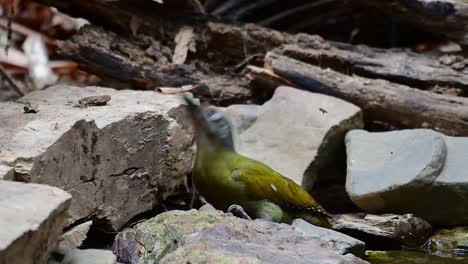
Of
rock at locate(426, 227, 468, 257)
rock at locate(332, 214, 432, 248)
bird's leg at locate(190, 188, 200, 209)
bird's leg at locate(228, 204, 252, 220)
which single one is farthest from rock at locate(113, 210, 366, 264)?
rock at locate(426, 227, 468, 257)

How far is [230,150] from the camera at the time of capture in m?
3.28

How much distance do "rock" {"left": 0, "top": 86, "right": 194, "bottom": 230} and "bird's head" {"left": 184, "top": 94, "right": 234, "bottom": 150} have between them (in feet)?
0.54

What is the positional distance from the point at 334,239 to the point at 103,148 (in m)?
1.10

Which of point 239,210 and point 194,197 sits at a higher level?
point 239,210

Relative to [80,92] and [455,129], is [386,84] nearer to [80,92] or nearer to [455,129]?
[455,129]

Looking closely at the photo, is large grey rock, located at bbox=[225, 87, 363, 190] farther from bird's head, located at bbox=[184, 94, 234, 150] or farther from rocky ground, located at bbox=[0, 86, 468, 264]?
bird's head, located at bbox=[184, 94, 234, 150]

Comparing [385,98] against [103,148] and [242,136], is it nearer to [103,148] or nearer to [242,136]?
[242,136]

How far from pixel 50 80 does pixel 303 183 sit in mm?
3315

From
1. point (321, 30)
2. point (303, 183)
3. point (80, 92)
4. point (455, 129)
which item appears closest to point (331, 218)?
point (303, 183)

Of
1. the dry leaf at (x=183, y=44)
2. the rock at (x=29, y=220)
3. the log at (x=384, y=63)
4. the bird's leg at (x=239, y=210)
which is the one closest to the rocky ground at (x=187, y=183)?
the rock at (x=29, y=220)

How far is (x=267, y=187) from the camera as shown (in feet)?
10.5

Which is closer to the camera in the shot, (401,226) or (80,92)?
(401,226)

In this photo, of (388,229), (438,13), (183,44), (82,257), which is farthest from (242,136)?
(82,257)

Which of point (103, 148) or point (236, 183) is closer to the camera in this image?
point (103, 148)
